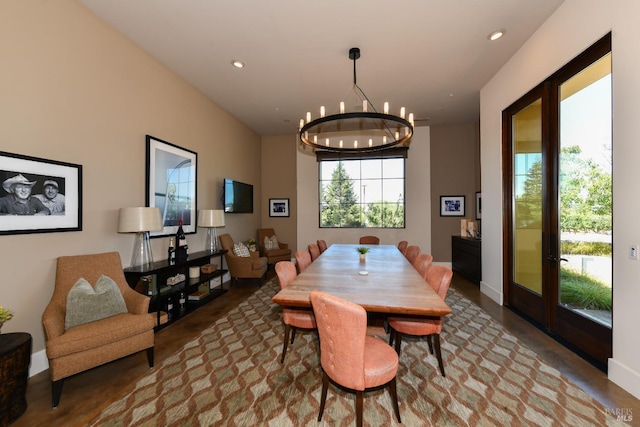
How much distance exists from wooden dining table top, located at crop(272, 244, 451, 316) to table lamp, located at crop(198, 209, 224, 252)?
86.1 inches

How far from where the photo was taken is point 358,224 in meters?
7.13

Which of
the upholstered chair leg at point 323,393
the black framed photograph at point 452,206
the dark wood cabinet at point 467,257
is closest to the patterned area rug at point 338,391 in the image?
the upholstered chair leg at point 323,393

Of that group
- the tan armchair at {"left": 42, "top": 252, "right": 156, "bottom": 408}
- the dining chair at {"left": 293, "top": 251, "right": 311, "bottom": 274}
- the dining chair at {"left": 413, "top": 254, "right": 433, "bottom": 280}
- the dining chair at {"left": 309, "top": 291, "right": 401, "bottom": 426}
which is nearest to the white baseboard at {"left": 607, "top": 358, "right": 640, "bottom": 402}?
the dining chair at {"left": 413, "top": 254, "right": 433, "bottom": 280}

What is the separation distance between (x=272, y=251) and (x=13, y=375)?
4625mm

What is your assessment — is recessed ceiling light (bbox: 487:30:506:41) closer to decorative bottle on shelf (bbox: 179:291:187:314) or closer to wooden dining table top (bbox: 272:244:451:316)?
wooden dining table top (bbox: 272:244:451:316)

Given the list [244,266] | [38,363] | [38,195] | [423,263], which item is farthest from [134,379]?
[423,263]

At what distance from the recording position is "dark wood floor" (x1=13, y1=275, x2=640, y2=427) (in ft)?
6.08

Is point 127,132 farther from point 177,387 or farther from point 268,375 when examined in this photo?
point 268,375

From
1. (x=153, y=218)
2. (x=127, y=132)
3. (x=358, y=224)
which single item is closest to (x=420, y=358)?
(x=153, y=218)

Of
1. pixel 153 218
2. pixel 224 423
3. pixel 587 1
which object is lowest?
pixel 224 423

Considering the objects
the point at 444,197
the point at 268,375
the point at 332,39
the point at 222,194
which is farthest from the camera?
the point at 444,197

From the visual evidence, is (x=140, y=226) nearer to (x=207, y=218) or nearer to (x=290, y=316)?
(x=207, y=218)

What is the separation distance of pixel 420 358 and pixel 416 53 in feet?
12.2

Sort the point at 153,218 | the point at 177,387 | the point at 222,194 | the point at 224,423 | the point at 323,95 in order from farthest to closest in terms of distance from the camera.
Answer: the point at 222,194, the point at 323,95, the point at 153,218, the point at 177,387, the point at 224,423
